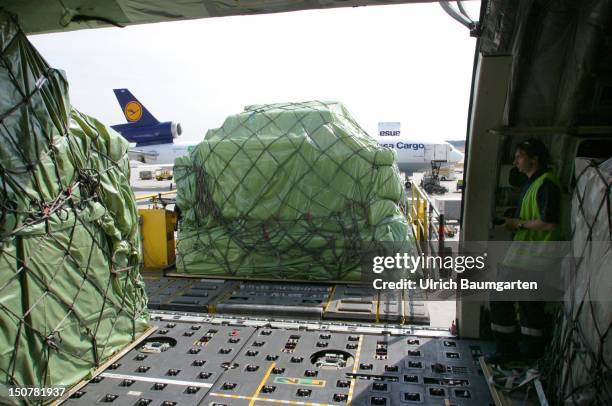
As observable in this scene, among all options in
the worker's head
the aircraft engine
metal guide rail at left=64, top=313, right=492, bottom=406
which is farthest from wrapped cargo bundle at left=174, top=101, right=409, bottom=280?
the aircraft engine

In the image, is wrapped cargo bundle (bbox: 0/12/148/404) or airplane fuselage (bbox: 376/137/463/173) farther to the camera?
airplane fuselage (bbox: 376/137/463/173)

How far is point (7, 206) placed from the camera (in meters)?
2.76

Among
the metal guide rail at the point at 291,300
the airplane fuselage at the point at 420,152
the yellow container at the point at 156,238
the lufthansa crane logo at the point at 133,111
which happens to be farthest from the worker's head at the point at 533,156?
the lufthansa crane logo at the point at 133,111

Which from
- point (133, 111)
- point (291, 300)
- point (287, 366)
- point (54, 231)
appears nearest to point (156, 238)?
point (291, 300)

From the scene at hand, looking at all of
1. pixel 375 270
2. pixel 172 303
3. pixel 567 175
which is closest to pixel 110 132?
pixel 172 303

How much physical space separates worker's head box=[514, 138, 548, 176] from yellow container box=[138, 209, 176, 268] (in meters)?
6.39

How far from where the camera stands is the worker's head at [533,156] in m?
3.07

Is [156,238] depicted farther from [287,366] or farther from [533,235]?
[533,235]

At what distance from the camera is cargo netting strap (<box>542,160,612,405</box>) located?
2.08m

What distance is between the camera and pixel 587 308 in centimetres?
229

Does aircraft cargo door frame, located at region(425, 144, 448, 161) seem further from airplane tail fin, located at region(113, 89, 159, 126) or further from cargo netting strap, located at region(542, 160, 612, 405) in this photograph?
cargo netting strap, located at region(542, 160, 612, 405)

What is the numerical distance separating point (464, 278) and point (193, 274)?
484 cm

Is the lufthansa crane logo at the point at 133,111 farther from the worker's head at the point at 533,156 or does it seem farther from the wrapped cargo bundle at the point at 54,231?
the worker's head at the point at 533,156

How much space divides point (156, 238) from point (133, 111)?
90.9 feet
